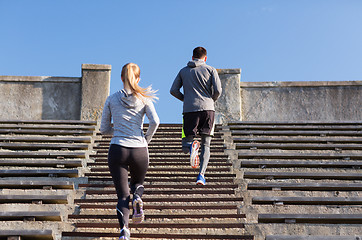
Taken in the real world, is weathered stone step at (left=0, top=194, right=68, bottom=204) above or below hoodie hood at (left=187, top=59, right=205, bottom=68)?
below

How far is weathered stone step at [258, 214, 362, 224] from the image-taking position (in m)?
5.34

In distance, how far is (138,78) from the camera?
4.92m

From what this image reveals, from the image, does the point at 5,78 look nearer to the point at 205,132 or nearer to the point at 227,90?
the point at 227,90

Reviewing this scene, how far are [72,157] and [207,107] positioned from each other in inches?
101

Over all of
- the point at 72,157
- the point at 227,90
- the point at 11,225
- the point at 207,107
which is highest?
the point at 227,90

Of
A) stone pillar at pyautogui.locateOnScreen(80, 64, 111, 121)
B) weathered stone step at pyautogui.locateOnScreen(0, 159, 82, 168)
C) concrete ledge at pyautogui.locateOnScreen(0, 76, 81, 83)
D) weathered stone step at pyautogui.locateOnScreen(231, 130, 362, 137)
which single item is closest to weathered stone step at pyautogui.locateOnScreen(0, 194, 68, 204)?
weathered stone step at pyautogui.locateOnScreen(0, 159, 82, 168)

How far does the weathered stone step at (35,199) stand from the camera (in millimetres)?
5680

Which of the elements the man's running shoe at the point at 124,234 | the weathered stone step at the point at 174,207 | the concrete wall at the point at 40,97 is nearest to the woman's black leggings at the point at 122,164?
the man's running shoe at the point at 124,234

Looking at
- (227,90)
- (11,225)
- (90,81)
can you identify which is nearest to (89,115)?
(90,81)

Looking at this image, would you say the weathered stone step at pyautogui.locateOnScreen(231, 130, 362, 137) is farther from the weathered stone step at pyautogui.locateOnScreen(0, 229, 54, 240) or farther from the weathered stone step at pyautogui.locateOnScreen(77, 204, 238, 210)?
the weathered stone step at pyautogui.locateOnScreen(0, 229, 54, 240)

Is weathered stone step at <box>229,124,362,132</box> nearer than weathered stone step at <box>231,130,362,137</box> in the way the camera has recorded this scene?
No

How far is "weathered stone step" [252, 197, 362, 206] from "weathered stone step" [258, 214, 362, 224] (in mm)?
368

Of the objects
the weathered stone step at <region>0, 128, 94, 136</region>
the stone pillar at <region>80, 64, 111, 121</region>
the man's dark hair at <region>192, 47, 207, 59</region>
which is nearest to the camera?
the man's dark hair at <region>192, 47, 207, 59</region>

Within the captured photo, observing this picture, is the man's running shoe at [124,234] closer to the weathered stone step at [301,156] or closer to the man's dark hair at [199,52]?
the man's dark hair at [199,52]
